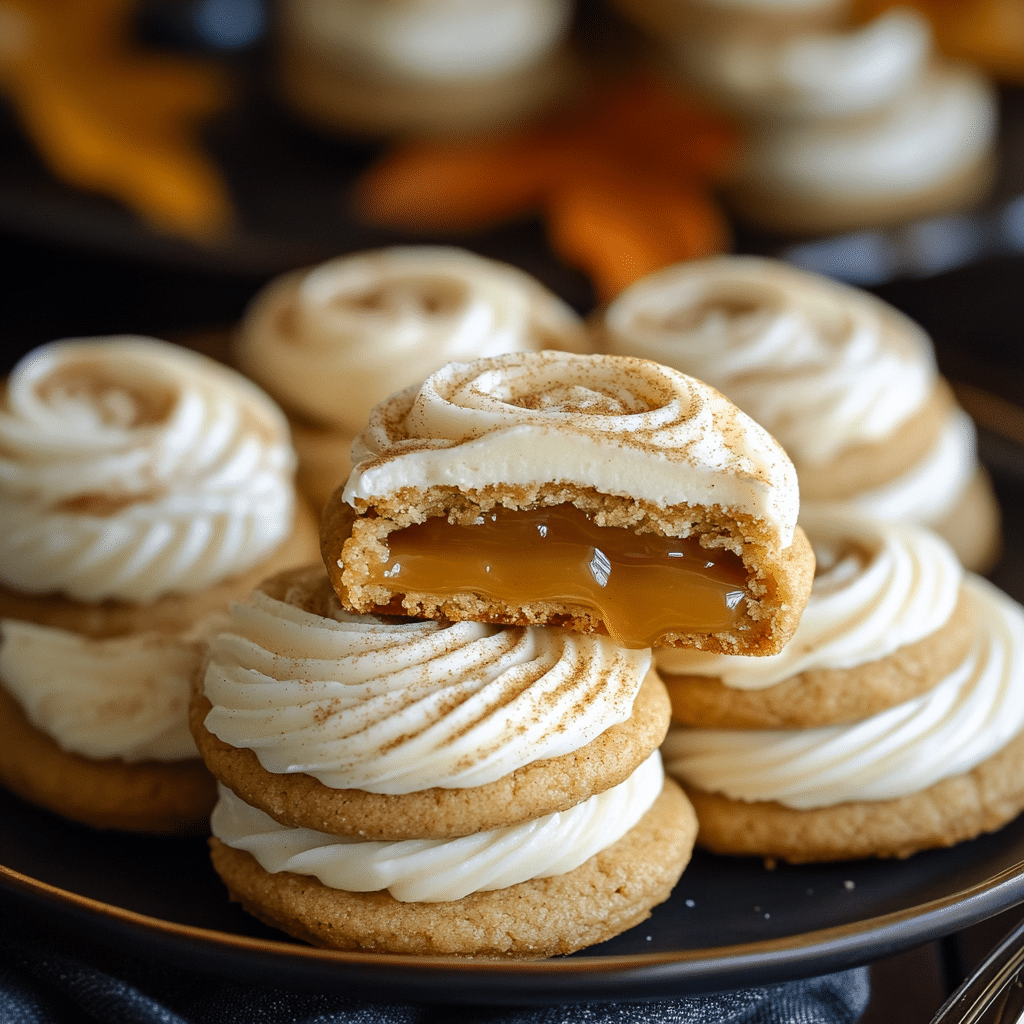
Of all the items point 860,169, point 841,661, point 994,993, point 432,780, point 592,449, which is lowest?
point 994,993

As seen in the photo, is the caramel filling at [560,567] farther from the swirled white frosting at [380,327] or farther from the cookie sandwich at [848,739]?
the swirled white frosting at [380,327]

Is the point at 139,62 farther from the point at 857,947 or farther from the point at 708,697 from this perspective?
the point at 857,947

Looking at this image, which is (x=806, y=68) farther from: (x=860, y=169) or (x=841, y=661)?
(x=841, y=661)

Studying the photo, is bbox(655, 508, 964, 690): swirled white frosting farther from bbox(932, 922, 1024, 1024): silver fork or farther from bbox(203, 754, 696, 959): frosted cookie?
bbox(932, 922, 1024, 1024): silver fork

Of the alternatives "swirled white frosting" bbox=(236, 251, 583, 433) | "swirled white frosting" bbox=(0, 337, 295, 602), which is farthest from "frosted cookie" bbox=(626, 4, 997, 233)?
"swirled white frosting" bbox=(0, 337, 295, 602)

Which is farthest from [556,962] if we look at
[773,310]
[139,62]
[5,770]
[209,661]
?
[139,62]

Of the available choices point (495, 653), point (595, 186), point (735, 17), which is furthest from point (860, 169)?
point (495, 653)
